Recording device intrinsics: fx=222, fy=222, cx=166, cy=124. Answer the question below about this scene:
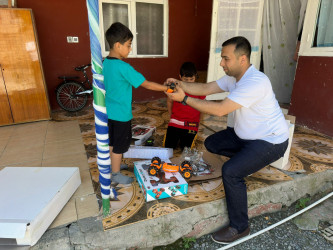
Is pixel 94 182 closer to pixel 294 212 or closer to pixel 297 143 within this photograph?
pixel 294 212

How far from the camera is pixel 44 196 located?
5.07ft

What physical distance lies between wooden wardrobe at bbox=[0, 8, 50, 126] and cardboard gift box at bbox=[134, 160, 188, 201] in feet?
9.18

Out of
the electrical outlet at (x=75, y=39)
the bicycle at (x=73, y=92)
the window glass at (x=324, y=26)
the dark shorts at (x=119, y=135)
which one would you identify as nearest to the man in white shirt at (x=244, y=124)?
the dark shorts at (x=119, y=135)

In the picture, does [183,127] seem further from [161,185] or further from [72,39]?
[72,39]

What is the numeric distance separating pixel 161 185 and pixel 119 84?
2.90 ft

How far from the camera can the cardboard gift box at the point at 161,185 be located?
1.73m

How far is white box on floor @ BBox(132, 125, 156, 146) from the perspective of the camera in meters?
2.79

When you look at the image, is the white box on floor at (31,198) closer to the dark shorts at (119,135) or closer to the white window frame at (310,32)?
the dark shorts at (119,135)

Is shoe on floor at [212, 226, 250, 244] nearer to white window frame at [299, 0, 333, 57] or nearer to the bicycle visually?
white window frame at [299, 0, 333, 57]

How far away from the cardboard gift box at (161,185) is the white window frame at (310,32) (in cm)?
303

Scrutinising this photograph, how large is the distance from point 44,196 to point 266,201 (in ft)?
5.96

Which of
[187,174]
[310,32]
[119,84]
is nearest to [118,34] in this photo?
[119,84]

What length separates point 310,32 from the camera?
346 cm

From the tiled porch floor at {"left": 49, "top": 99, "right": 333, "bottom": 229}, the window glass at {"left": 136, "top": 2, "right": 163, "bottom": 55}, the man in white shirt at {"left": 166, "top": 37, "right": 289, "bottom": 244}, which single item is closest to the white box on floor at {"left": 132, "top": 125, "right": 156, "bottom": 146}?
the tiled porch floor at {"left": 49, "top": 99, "right": 333, "bottom": 229}
